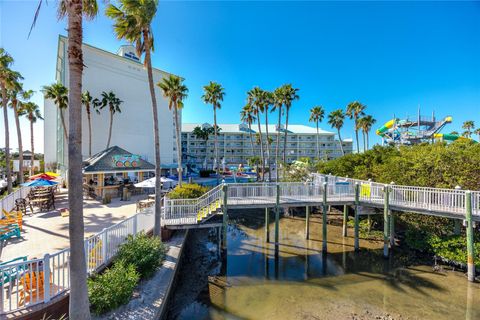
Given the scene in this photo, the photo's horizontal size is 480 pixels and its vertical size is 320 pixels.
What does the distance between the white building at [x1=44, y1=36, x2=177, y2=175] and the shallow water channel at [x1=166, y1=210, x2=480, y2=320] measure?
27.4m

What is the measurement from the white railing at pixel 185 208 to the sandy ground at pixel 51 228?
130 inches

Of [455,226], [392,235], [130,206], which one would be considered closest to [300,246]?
[392,235]

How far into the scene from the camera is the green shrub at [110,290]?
599 centimetres

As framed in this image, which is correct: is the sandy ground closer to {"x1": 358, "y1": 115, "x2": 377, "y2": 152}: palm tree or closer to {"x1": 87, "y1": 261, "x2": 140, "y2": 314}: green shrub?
{"x1": 87, "y1": 261, "x2": 140, "y2": 314}: green shrub

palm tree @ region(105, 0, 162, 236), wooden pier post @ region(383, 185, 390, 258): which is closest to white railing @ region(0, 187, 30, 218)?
palm tree @ region(105, 0, 162, 236)

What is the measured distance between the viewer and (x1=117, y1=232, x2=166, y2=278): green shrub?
7840 millimetres

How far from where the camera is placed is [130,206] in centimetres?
1767

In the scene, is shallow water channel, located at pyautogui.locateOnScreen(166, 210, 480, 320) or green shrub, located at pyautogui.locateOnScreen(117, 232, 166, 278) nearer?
green shrub, located at pyautogui.locateOnScreen(117, 232, 166, 278)

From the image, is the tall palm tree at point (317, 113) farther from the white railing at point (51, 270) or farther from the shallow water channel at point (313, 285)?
the white railing at point (51, 270)

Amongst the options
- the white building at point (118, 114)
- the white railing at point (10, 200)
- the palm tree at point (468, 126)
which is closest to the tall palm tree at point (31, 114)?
the white building at point (118, 114)

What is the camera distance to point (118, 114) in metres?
35.3

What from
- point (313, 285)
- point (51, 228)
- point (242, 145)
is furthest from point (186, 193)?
point (242, 145)

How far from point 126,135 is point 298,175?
28.6m

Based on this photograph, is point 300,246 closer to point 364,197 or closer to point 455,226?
point 364,197
